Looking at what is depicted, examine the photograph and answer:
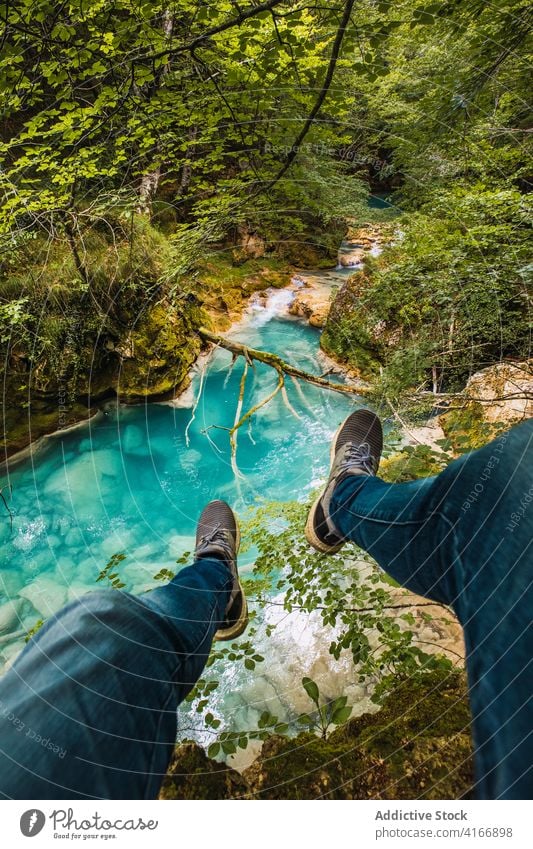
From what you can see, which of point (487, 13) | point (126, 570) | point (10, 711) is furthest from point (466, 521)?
point (126, 570)

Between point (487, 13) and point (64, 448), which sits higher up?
point (487, 13)

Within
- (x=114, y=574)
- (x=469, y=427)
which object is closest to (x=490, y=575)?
(x=114, y=574)

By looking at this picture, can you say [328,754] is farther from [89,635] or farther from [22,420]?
[22,420]

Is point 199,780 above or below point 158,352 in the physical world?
below

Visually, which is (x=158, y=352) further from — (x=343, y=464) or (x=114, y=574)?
(x=343, y=464)

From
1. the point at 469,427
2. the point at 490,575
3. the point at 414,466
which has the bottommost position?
the point at 414,466

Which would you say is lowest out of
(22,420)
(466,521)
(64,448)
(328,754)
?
(64,448)

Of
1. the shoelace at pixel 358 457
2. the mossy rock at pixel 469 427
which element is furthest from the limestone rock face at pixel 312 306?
the shoelace at pixel 358 457
